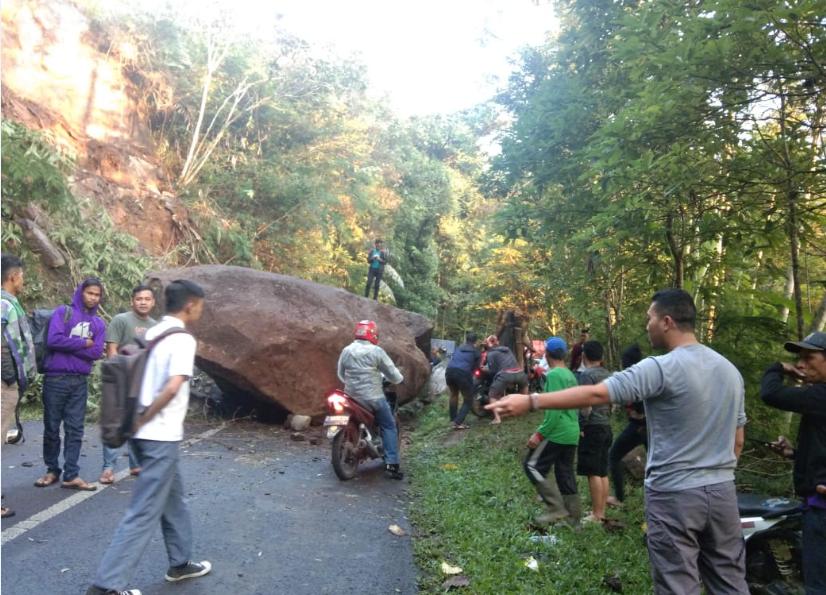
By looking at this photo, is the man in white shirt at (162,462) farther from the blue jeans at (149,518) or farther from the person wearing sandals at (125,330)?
the person wearing sandals at (125,330)

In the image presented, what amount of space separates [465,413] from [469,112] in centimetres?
2564

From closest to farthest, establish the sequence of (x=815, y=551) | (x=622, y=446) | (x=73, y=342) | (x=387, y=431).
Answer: (x=815, y=551), (x=73, y=342), (x=622, y=446), (x=387, y=431)

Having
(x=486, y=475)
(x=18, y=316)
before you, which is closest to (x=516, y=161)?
(x=486, y=475)

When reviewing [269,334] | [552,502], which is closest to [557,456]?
[552,502]

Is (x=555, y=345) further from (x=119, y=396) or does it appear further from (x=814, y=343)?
(x=119, y=396)

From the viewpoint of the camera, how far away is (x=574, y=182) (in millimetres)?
10234

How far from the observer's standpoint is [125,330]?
6406 millimetres

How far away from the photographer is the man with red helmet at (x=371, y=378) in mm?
7582

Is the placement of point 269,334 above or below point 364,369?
above

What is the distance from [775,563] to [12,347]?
5924 mm

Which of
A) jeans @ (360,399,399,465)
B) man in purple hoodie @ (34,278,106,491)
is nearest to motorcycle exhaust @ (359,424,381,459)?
jeans @ (360,399,399,465)

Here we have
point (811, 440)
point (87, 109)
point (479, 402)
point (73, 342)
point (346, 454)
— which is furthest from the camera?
point (87, 109)

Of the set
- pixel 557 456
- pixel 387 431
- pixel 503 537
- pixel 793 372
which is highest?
pixel 793 372

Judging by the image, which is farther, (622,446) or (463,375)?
(463,375)
